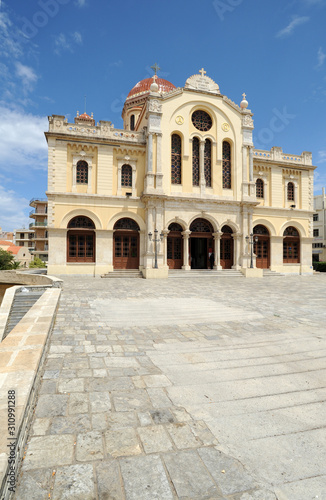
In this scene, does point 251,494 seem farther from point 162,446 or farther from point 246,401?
point 246,401

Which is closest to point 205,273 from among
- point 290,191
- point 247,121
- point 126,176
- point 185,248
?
point 185,248

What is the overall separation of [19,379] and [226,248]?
63.7 feet

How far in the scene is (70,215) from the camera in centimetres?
1845

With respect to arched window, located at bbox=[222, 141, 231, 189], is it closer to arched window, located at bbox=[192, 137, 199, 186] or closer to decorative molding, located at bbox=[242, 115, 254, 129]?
decorative molding, located at bbox=[242, 115, 254, 129]

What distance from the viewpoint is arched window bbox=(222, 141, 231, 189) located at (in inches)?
826

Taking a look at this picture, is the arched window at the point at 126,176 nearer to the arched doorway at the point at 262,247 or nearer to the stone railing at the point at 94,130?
the stone railing at the point at 94,130

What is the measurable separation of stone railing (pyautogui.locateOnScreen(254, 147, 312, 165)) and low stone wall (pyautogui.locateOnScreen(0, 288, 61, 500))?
22586 mm

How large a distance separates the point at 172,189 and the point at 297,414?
1772cm

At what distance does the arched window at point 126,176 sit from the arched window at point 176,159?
3043mm

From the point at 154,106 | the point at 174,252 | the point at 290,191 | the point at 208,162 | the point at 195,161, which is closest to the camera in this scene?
the point at 154,106

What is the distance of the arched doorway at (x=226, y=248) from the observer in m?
20.8

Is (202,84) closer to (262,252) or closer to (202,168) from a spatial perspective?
(202,168)

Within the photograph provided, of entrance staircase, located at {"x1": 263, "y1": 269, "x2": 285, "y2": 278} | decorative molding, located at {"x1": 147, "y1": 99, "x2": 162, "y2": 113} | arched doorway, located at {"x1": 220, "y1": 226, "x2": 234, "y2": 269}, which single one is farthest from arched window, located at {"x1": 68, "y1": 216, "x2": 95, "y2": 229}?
entrance staircase, located at {"x1": 263, "y1": 269, "x2": 285, "y2": 278}

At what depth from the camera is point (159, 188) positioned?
18531 millimetres
